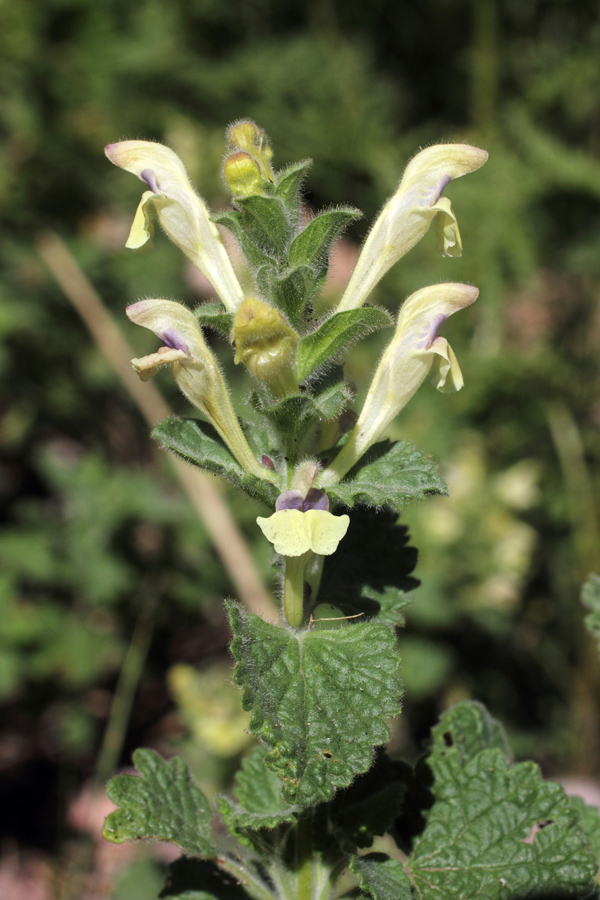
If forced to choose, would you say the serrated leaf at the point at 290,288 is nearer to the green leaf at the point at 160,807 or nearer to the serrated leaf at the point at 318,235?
the serrated leaf at the point at 318,235

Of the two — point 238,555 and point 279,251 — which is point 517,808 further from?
point 238,555

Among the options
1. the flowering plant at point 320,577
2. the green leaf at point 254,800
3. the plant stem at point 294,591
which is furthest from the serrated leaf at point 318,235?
the green leaf at point 254,800

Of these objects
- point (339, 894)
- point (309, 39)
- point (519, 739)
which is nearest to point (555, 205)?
point (309, 39)

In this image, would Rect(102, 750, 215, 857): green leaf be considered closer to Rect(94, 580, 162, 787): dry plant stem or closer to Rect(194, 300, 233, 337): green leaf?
Rect(194, 300, 233, 337): green leaf

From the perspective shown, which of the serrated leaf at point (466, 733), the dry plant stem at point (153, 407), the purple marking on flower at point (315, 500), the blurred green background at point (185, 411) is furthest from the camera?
the blurred green background at point (185, 411)

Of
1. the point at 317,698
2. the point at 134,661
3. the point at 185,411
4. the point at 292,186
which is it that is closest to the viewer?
the point at 317,698

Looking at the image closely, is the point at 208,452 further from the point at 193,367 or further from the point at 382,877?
the point at 382,877

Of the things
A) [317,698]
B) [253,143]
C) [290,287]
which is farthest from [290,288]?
[317,698]
